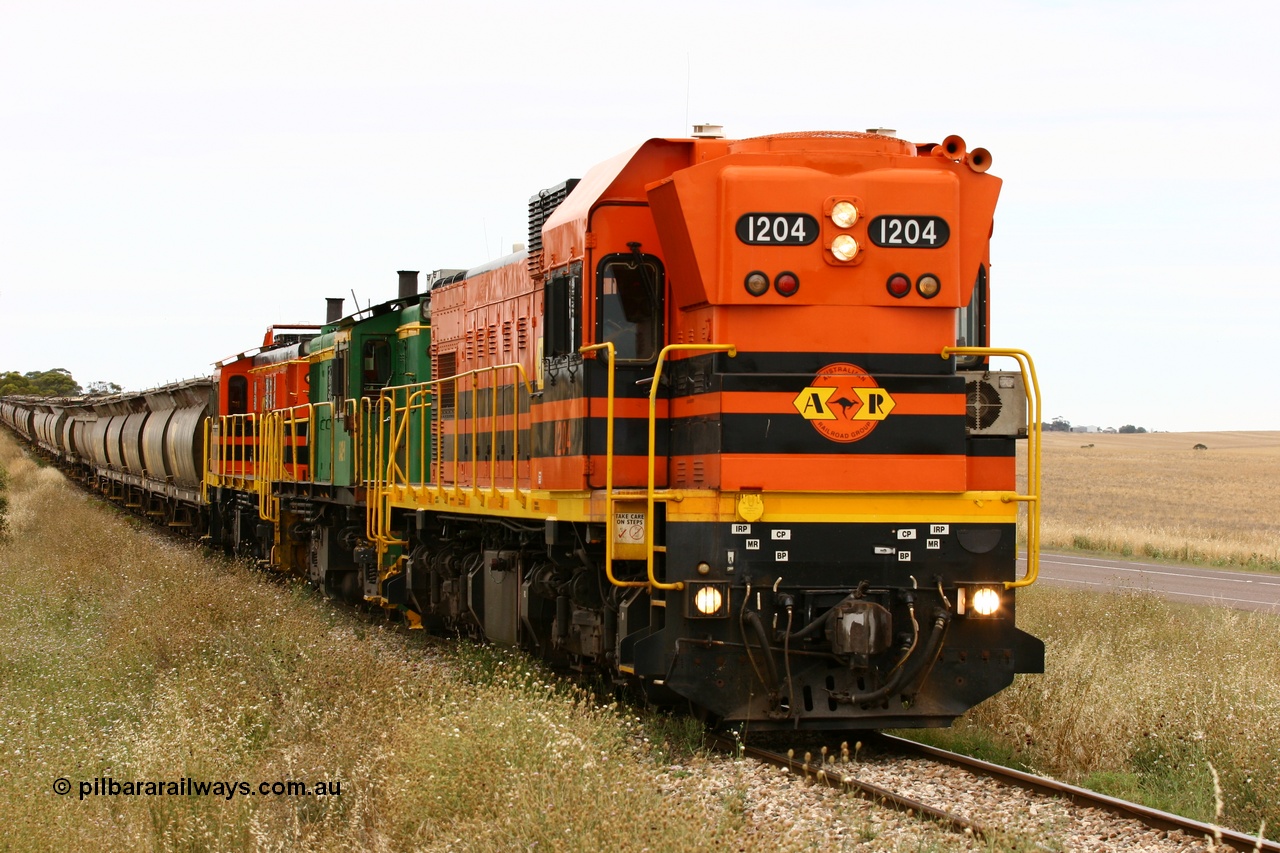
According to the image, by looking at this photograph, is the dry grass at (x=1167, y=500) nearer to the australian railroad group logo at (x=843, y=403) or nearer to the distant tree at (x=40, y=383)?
the australian railroad group logo at (x=843, y=403)

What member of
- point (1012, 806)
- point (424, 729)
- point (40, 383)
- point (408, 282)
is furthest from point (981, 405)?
point (40, 383)

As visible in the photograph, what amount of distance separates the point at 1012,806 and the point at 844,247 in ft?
11.3

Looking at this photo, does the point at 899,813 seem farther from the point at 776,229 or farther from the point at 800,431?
the point at 776,229

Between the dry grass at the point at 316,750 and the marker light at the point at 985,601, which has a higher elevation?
the marker light at the point at 985,601

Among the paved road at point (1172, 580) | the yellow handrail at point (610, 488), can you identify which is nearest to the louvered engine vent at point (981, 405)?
the yellow handrail at point (610, 488)

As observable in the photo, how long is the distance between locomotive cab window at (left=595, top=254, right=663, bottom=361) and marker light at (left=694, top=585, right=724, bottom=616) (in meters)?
1.76

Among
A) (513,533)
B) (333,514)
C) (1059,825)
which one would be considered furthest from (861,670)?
(333,514)

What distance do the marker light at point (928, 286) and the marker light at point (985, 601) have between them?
6.14ft

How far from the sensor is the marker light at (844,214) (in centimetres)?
881

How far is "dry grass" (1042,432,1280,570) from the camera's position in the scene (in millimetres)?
31250

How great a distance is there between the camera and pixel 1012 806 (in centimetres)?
760

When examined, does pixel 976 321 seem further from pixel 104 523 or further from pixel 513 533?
pixel 104 523

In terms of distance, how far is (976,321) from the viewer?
9.85m

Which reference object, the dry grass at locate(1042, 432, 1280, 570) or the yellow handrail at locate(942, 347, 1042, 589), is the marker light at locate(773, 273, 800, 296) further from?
the dry grass at locate(1042, 432, 1280, 570)
